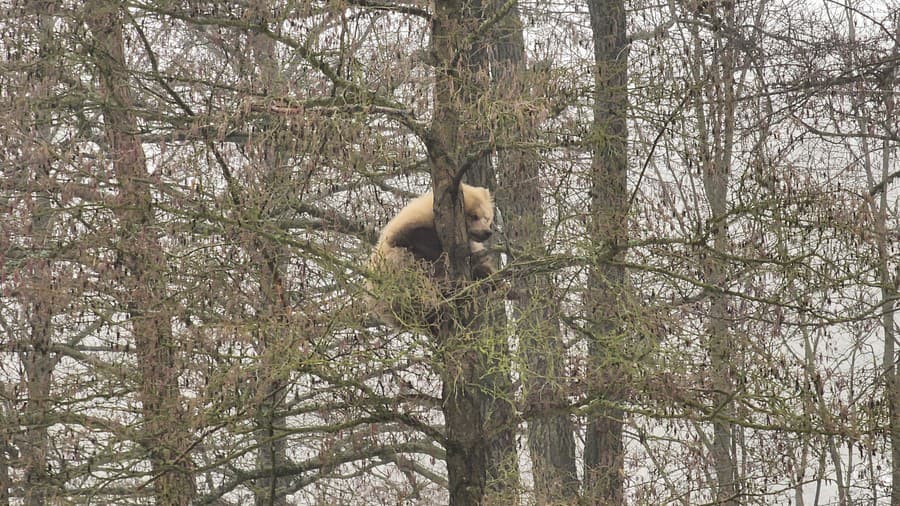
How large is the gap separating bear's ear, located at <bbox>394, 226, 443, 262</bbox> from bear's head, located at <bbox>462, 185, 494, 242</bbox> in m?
0.27

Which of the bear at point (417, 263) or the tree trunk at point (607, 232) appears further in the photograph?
the tree trunk at point (607, 232)

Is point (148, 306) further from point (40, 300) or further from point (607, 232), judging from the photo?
point (607, 232)

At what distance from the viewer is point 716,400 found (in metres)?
6.47

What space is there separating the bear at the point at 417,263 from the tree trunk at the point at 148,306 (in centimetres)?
130

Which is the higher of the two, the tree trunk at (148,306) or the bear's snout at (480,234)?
the bear's snout at (480,234)

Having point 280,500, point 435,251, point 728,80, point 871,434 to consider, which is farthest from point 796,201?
point 280,500

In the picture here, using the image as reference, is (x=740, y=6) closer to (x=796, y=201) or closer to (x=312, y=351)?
(x=796, y=201)

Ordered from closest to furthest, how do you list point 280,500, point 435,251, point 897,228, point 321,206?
point 435,251, point 897,228, point 321,206, point 280,500

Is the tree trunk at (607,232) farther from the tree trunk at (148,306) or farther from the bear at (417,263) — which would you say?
the tree trunk at (148,306)

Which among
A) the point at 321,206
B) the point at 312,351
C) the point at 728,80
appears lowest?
the point at 312,351

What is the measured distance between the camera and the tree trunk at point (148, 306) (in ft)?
20.7

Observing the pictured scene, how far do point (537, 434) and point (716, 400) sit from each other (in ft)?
16.4

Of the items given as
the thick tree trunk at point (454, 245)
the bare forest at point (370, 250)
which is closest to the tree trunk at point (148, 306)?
the bare forest at point (370, 250)

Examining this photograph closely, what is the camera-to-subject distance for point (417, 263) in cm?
604
